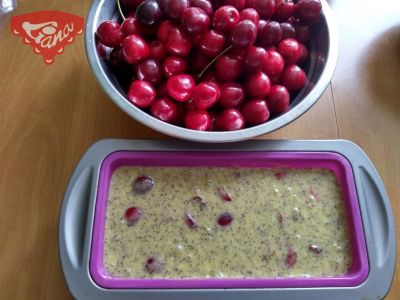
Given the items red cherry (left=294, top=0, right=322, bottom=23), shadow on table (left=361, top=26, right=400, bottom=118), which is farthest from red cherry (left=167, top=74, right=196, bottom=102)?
shadow on table (left=361, top=26, right=400, bottom=118)

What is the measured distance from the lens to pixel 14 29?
76 cm

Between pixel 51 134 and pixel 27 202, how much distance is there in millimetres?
121

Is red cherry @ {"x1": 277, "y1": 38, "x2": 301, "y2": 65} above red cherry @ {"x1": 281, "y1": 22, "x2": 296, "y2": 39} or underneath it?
underneath

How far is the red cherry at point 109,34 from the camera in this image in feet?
1.90

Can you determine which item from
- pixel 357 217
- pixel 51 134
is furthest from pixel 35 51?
pixel 357 217

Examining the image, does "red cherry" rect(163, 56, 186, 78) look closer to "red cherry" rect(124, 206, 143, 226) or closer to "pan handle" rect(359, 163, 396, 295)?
"red cherry" rect(124, 206, 143, 226)

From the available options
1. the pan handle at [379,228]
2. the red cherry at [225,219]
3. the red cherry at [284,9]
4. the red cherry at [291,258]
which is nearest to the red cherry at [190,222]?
the red cherry at [225,219]

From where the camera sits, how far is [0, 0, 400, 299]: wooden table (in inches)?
22.2

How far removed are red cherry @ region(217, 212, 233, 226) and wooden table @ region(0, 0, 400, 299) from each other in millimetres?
169

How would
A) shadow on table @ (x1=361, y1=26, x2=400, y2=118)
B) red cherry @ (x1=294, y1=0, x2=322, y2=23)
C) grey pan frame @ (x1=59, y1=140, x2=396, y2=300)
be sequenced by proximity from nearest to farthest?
grey pan frame @ (x1=59, y1=140, x2=396, y2=300) < red cherry @ (x1=294, y1=0, x2=322, y2=23) < shadow on table @ (x1=361, y1=26, x2=400, y2=118)

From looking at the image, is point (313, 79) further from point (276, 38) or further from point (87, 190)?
point (87, 190)

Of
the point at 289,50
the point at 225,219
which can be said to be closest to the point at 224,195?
the point at 225,219

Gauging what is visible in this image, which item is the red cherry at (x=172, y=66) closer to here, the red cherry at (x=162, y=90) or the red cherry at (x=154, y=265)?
the red cherry at (x=162, y=90)

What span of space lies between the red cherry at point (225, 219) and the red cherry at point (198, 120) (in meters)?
0.13
